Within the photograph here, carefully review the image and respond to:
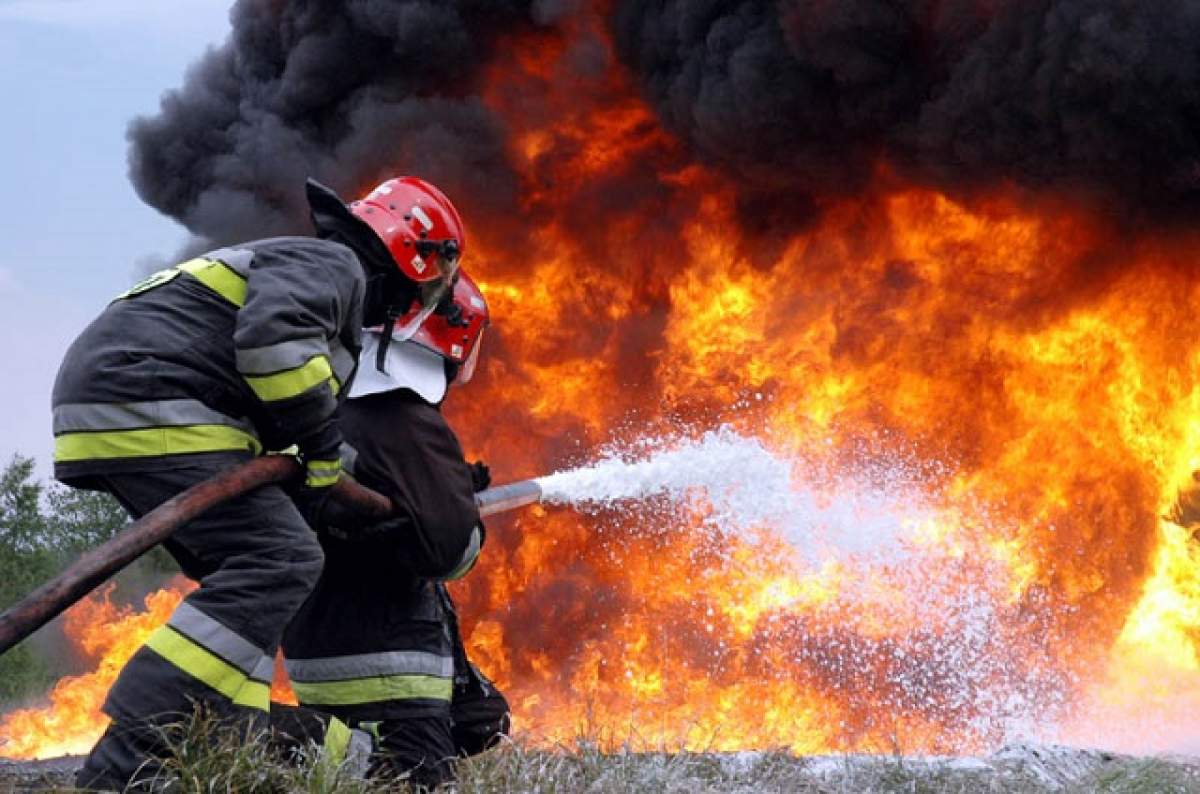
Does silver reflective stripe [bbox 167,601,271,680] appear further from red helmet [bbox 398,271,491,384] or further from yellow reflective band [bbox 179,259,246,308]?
red helmet [bbox 398,271,491,384]

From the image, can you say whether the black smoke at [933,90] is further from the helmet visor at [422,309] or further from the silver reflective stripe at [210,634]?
the silver reflective stripe at [210,634]

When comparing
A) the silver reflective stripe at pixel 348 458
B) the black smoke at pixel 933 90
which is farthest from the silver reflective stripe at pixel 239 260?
the black smoke at pixel 933 90

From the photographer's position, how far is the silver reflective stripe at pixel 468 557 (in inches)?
171

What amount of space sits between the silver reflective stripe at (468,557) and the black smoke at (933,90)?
19.5 ft

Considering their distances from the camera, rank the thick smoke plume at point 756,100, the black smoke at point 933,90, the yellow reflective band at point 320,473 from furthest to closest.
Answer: the thick smoke plume at point 756,100
the black smoke at point 933,90
the yellow reflective band at point 320,473

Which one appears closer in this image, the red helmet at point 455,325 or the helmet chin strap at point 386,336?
the helmet chin strap at point 386,336

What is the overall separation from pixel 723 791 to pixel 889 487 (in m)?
5.64

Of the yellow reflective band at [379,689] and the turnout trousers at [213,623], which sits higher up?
the turnout trousers at [213,623]

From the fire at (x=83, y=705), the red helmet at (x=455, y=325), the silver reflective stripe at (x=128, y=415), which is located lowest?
the fire at (x=83, y=705)

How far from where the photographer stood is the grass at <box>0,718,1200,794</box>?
11.3 ft

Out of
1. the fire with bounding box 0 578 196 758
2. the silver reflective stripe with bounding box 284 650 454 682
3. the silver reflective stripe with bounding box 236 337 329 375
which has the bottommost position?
the fire with bounding box 0 578 196 758

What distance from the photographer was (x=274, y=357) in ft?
11.7

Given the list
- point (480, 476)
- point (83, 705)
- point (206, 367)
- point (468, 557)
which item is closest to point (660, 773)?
point (468, 557)

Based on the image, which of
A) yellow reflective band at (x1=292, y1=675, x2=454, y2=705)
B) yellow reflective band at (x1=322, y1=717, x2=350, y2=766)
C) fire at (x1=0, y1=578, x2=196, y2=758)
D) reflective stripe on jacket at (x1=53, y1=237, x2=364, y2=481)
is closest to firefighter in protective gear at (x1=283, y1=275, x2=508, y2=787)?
yellow reflective band at (x1=292, y1=675, x2=454, y2=705)
